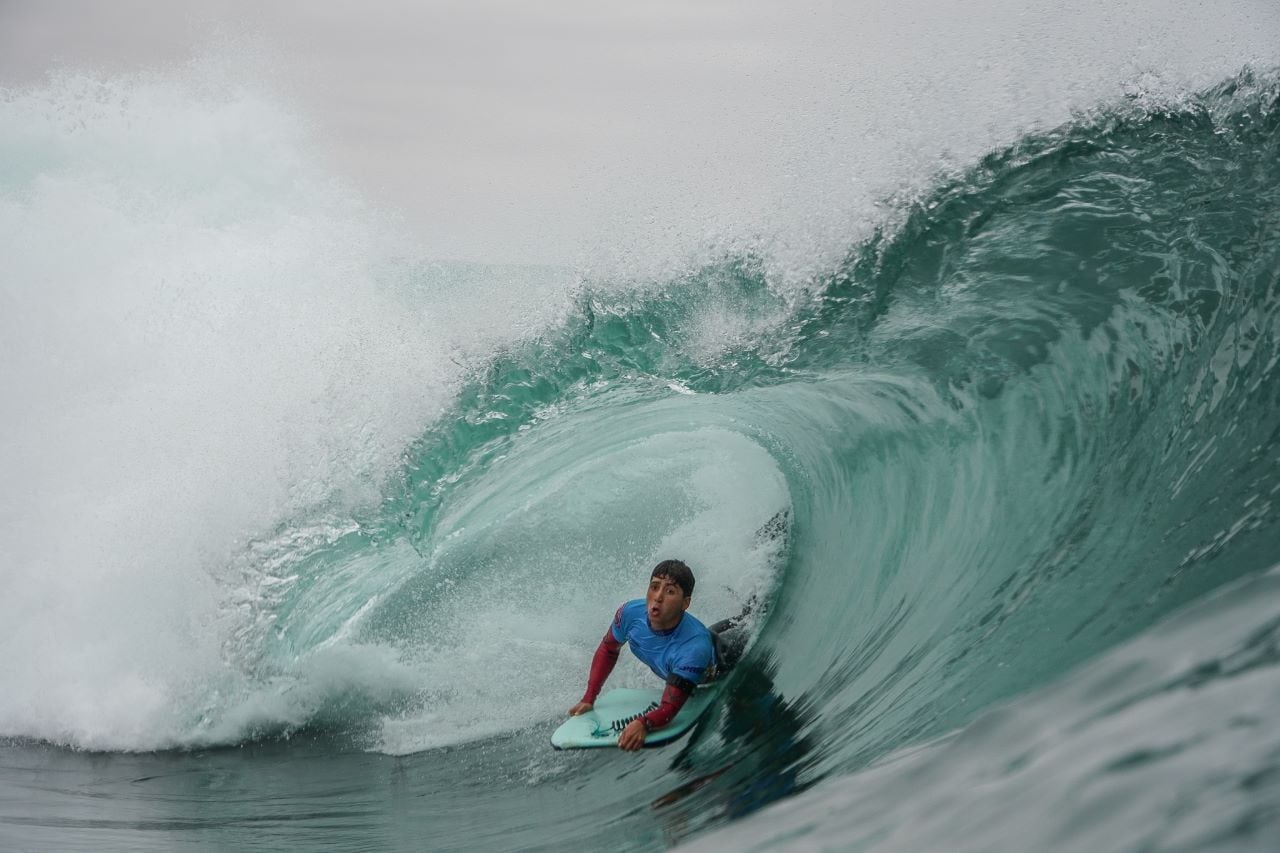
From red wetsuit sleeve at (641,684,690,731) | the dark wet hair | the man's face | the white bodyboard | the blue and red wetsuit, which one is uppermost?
the dark wet hair

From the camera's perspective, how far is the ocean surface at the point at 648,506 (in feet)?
10.9

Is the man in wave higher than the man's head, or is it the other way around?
the man's head

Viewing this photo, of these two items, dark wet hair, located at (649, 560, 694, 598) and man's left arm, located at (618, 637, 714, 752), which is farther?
dark wet hair, located at (649, 560, 694, 598)

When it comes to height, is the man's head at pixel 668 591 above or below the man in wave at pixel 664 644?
above

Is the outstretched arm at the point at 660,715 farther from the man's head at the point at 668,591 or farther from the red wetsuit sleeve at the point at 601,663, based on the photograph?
the red wetsuit sleeve at the point at 601,663

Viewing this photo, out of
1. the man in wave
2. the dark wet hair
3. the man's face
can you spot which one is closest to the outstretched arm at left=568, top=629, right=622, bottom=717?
the man in wave

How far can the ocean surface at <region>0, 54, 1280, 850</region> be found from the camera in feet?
10.9

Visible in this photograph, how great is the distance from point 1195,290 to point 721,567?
2.70 m

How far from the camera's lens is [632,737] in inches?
150

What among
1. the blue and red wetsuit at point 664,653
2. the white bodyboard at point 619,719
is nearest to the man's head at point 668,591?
the blue and red wetsuit at point 664,653

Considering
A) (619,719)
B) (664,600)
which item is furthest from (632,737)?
(664,600)

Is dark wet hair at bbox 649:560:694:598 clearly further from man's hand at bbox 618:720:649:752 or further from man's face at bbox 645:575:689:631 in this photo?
man's hand at bbox 618:720:649:752

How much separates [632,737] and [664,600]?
1.76 ft

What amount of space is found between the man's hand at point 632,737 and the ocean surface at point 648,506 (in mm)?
171
